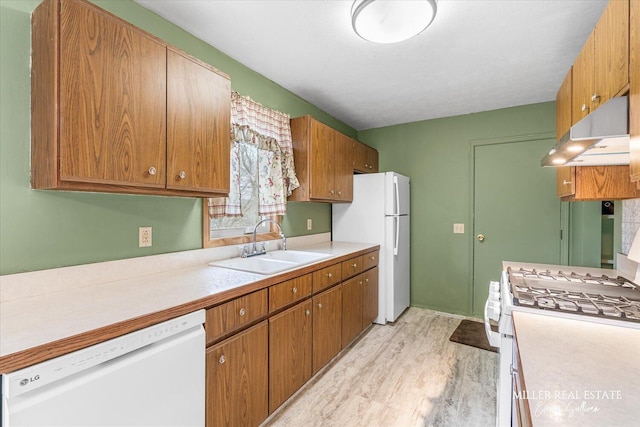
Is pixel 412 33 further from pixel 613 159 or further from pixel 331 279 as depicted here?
pixel 331 279

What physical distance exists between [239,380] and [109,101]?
57.1 inches

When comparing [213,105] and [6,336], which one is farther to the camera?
[213,105]

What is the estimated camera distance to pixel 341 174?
314 centimetres

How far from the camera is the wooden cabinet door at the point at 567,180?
1963mm

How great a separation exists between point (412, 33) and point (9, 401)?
2.17 meters

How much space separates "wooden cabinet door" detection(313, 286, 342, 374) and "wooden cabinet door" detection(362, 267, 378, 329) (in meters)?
0.50

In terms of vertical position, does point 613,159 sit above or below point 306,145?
below

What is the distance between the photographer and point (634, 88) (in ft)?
3.31

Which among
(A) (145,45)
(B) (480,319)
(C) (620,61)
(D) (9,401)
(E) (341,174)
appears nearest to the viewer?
(D) (9,401)

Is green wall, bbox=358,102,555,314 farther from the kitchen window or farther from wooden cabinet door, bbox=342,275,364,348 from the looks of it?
the kitchen window

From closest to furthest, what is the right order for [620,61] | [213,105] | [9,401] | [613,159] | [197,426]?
[9,401], [620,61], [197,426], [613,159], [213,105]

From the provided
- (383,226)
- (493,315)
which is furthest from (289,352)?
(383,226)

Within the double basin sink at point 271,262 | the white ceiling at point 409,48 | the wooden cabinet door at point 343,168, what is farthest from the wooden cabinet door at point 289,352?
the white ceiling at point 409,48

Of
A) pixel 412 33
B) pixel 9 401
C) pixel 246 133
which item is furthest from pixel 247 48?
pixel 9 401
